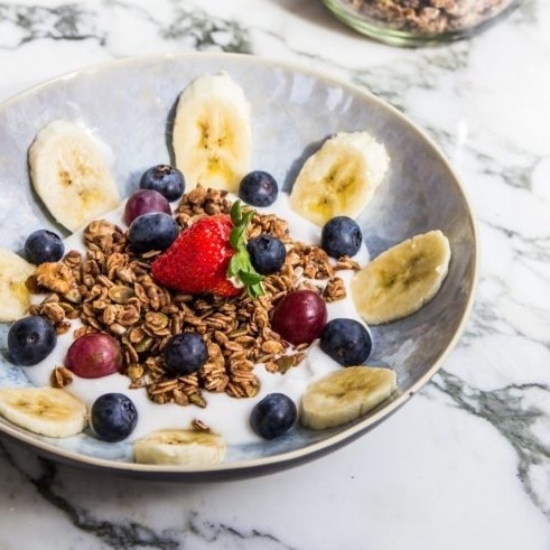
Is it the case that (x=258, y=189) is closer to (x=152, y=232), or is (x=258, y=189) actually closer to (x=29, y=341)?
(x=152, y=232)

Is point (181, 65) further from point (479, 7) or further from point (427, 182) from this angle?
point (479, 7)

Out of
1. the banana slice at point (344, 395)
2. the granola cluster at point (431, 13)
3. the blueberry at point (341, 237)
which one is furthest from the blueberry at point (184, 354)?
the granola cluster at point (431, 13)

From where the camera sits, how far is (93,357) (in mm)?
897

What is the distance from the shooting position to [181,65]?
114cm

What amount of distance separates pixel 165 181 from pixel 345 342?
11.8 inches

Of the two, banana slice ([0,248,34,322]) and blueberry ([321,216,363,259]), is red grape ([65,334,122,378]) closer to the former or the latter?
banana slice ([0,248,34,322])

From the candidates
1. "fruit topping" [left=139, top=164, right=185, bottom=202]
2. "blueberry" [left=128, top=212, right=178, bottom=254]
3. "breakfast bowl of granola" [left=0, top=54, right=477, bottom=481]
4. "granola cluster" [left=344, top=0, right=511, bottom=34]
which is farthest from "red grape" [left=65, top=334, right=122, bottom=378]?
"granola cluster" [left=344, top=0, right=511, bottom=34]

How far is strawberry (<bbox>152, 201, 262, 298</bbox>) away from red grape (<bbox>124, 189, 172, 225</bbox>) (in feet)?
0.34

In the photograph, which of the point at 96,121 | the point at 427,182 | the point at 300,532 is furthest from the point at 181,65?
the point at 300,532

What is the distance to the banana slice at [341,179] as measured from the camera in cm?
109

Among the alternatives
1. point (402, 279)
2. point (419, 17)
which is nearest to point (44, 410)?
point (402, 279)

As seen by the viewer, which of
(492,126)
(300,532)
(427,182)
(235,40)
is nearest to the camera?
(300,532)

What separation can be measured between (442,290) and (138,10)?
0.76m

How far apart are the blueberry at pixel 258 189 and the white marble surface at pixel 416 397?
27cm
